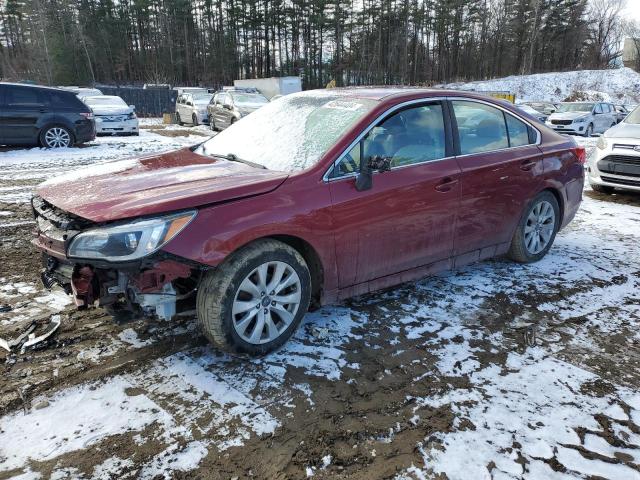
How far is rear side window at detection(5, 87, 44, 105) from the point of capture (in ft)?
37.3

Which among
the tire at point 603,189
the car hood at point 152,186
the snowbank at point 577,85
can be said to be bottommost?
the tire at point 603,189

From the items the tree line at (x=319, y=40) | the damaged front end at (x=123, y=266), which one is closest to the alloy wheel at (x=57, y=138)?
the damaged front end at (x=123, y=266)

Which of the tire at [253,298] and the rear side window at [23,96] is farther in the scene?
the rear side window at [23,96]

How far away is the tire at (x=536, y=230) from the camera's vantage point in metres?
4.77

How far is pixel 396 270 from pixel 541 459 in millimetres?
1717

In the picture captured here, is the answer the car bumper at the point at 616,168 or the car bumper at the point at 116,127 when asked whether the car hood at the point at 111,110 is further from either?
the car bumper at the point at 616,168

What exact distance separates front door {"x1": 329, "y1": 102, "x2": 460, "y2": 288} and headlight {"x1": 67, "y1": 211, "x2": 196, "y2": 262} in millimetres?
1152

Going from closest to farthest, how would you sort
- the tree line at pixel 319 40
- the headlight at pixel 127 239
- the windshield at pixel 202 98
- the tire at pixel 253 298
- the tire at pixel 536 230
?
1. the headlight at pixel 127 239
2. the tire at pixel 253 298
3. the tire at pixel 536 230
4. the windshield at pixel 202 98
5. the tree line at pixel 319 40

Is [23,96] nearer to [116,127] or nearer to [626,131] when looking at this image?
[116,127]

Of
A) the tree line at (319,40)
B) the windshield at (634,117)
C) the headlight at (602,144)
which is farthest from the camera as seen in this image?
the tree line at (319,40)

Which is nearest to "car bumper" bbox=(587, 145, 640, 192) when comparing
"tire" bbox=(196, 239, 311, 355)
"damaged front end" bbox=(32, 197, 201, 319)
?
"tire" bbox=(196, 239, 311, 355)

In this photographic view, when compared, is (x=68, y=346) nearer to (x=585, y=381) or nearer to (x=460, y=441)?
(x=460, y=441)

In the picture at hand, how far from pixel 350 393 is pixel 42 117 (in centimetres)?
1226

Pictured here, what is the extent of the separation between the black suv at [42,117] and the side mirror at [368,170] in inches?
448
